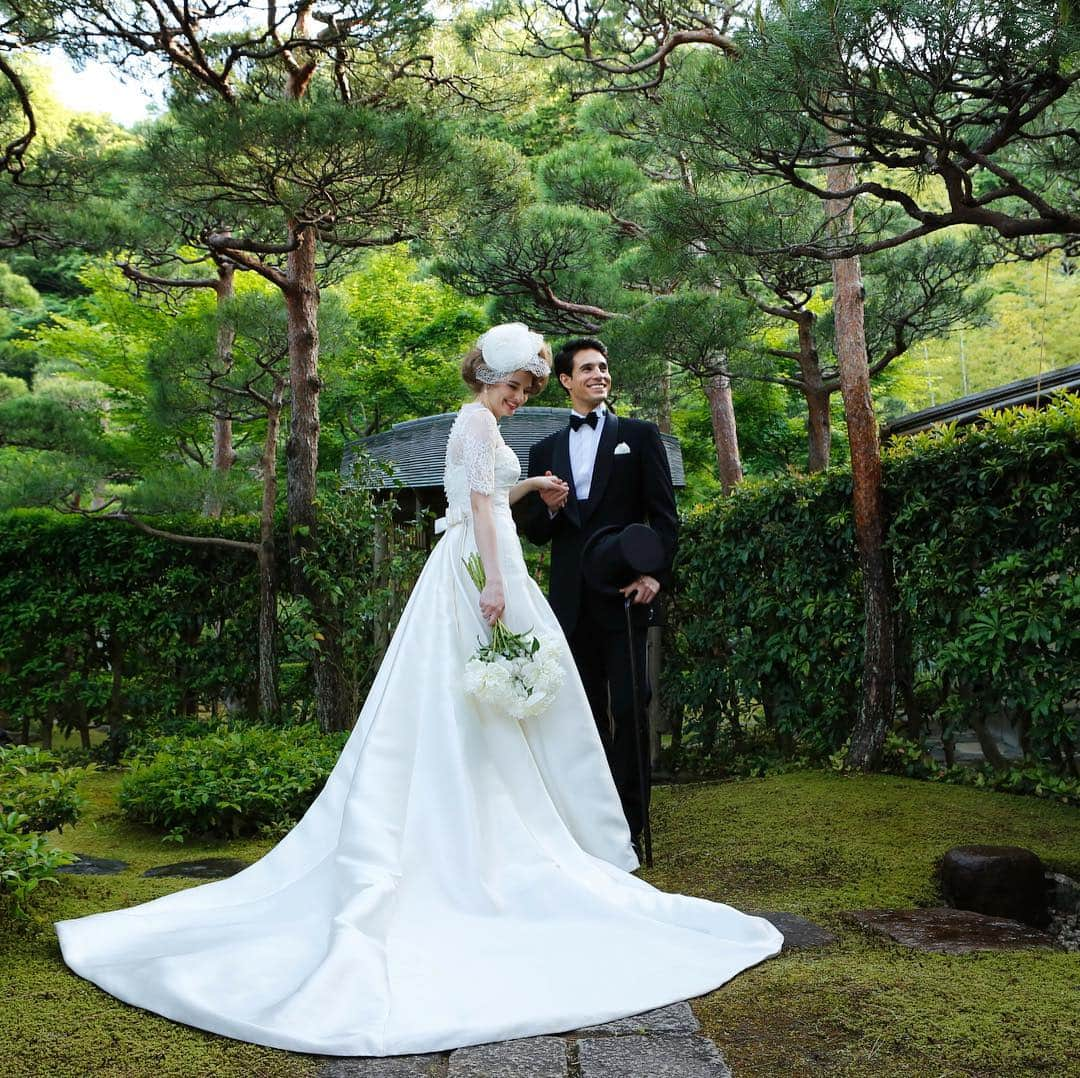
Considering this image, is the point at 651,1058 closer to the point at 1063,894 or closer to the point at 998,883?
the point at 998,883

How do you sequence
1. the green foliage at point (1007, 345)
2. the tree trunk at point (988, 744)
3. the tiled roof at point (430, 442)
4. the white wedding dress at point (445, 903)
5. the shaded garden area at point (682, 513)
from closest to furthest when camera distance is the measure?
the white wedding dress at point (445, 903)
the shaded garden area at point (682, 513)
the tree trunk at point (988, 744)
the tiled roof at point (430, 442)
the green foliage at point (1007, 345)

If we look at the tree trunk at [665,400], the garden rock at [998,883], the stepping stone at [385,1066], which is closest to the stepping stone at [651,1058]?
the stepping stone at [385,1066]

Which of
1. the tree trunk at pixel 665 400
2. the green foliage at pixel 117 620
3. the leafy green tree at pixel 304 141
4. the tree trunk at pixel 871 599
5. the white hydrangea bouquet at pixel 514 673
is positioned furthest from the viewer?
the tree trunk at pixel 665 400

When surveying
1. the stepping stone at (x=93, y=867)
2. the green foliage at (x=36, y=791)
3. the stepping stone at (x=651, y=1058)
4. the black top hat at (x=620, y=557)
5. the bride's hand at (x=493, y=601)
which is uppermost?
the black top hat at (x=620, y=557)

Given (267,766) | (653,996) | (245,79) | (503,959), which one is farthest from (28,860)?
(245,79)

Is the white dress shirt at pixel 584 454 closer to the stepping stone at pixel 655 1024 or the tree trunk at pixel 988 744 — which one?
the tree trunk at pixel 988 744

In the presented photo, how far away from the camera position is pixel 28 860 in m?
2.87

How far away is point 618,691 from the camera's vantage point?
13.0 ft

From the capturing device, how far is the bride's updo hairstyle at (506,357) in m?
3.64

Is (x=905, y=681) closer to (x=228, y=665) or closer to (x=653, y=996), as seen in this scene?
(x=653, y=996)

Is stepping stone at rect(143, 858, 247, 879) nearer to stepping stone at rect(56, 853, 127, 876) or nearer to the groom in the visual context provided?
stepping stone at rect(56, 853, 127, 876)

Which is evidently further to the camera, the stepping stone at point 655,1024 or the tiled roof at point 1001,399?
the tiled roof at point 1001,399

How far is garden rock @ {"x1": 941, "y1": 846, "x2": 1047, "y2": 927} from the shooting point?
3174 millimetres

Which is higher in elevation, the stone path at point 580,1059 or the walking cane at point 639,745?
the walking cane at point 639,745
